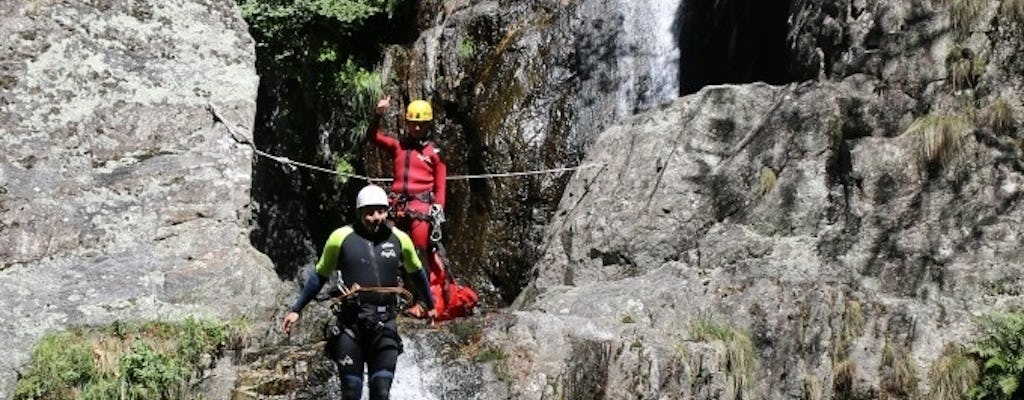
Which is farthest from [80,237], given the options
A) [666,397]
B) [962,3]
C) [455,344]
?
[962,3]

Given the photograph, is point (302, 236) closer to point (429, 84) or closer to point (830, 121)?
point (429, 84)

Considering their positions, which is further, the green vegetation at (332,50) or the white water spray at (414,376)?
the green vegetation at (332,50)

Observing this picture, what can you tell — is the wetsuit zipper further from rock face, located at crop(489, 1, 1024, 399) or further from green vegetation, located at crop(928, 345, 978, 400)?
green vegetation, located at crop(928, 345, 978, 400)

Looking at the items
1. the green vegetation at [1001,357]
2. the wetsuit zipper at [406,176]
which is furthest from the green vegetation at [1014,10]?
the wetsuit zipper at [406,176]

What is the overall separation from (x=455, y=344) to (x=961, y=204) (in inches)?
155

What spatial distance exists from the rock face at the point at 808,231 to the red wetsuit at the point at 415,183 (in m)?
1.10

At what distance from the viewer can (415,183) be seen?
33.0 feet

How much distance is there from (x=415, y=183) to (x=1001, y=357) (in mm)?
4725

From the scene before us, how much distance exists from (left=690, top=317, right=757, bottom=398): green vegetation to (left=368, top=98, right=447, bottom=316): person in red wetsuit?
98.7 inches

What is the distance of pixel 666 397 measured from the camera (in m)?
7.99

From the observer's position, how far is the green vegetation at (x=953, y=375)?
26.7 ft

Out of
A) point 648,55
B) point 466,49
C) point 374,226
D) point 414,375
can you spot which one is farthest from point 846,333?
point 466,49

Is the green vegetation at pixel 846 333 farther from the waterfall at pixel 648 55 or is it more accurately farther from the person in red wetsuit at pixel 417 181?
the waterfall at pixel 648 55

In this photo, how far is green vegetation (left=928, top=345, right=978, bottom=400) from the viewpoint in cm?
813
